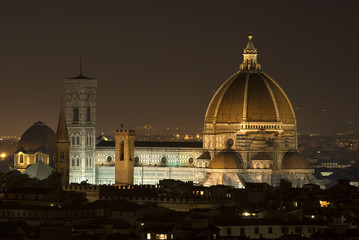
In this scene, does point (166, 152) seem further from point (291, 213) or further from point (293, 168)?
point (291, 213)

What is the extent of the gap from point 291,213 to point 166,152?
228 ft

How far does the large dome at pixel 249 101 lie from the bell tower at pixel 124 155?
9451 mm

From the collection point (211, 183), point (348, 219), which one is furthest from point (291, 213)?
point (211, 183)

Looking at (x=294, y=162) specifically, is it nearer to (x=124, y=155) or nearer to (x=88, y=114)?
(x=124, y=155)

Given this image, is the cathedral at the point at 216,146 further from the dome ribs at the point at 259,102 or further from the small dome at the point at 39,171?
the small dome at the point at 39,171

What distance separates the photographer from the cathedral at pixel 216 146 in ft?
603

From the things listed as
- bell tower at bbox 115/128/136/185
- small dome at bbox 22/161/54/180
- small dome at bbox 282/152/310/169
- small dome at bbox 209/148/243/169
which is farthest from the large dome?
small dome at bbox 22/161/54/180

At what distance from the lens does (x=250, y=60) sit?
194 m

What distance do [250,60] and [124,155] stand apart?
16539 mm

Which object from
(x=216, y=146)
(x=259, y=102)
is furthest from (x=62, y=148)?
(x=259, y=102)

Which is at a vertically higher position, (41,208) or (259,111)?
(259,111)

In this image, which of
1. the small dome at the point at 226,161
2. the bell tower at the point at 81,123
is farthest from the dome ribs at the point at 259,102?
the bell tower at the point at 81,123

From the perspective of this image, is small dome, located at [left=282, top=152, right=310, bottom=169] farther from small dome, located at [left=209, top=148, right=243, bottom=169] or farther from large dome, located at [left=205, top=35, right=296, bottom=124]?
large dome, located at [left=205, top=35, right=296, bottom=124]

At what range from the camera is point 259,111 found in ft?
623
